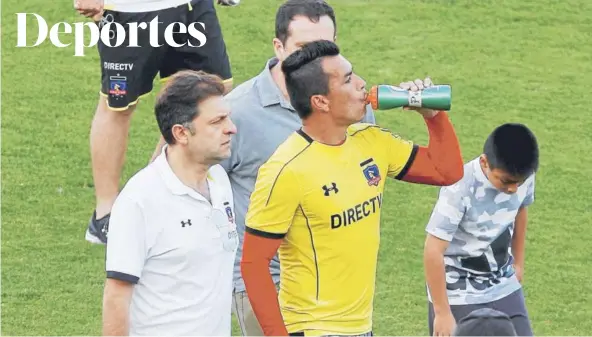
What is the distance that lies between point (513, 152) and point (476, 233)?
16.7 inches

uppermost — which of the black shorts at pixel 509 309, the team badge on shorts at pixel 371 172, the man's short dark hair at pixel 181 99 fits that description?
the man's short dark hair at pixel 181 99

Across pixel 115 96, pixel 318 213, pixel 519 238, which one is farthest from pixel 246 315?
pixel 115 96

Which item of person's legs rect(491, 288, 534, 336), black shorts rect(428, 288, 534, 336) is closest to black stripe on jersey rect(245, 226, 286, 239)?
black shorts rect(428, 288, 534, 336)

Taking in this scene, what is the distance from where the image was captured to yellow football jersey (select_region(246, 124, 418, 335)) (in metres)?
4.84

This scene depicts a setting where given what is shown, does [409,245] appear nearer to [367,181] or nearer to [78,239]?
[78,239]

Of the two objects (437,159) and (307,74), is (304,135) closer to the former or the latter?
(307,74)

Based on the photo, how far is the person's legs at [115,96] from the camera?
23.5ft

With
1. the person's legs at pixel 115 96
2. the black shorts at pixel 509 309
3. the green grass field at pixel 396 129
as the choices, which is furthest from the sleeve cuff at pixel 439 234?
the person's legs at pixel 115 96

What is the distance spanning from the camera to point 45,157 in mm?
9094

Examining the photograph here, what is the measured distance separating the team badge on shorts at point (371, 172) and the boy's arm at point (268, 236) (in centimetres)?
31

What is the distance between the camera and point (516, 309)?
591 centimetres

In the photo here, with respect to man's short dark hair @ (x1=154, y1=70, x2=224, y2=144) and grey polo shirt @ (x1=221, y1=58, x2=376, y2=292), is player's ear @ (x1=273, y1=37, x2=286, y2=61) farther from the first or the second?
man's short dark hair @ (x1=154, y1=70, x2=224, y2=144)

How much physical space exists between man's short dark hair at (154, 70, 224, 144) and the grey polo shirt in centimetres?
55

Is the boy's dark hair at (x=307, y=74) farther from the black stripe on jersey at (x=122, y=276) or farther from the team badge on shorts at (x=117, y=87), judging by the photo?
the team badge on shorts at (x=117, y=87)
